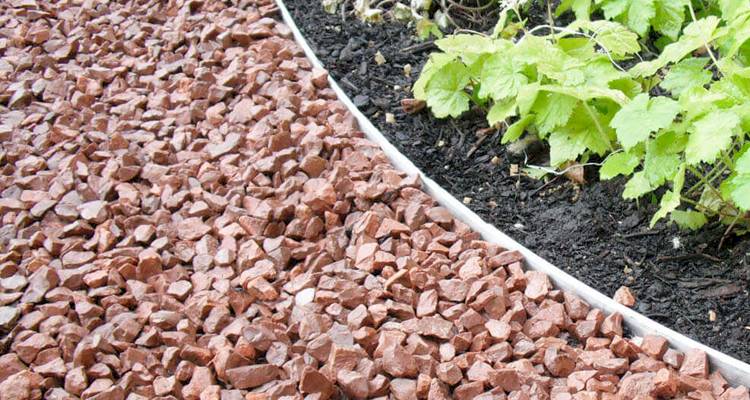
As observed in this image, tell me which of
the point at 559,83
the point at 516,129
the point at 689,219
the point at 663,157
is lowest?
the point at 689,219

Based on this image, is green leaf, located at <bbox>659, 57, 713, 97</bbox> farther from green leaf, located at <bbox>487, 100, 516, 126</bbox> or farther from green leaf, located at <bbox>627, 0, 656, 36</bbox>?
green leaf, located at <bbox>487, 100, 516, 126</bbox>

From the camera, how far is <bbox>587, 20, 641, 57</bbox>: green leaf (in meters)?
2.46

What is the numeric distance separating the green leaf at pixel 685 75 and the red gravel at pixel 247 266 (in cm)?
72

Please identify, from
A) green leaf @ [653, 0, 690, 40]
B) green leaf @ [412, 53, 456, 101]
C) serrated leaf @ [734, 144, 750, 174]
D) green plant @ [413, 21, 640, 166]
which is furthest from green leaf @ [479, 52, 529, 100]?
serrated leaf @ [734, 144, 750, 174]

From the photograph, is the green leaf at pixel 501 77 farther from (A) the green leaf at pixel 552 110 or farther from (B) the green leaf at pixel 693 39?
(B) the green leaf at pixel 693 39

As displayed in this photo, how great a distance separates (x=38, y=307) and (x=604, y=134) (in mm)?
1696

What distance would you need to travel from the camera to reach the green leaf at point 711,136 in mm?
1980

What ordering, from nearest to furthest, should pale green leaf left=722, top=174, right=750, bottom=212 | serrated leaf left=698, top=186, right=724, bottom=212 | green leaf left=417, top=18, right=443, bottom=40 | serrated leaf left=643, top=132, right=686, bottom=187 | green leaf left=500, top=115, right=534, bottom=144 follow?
pale green leaf left=722, top=174, right=750, bottom=212 < serrated leaf left=643, top=132, right=686, bottom=187 < serrated leaf left=698, top=186, right=724, bottom=212 < green leaf left=500, top=115, right=534, bottom=144 < green leaf left=417, top=18, right=443, bottom=40

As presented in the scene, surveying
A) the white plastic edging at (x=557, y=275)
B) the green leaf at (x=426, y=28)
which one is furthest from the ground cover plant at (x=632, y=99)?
the green leaf at (x=426, y=28)

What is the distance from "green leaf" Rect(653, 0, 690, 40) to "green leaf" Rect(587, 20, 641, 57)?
35 centimetres

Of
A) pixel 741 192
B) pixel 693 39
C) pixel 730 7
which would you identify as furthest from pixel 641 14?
pixel 741 192

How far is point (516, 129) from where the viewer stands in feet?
8.59

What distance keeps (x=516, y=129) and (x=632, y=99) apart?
15.4 inches

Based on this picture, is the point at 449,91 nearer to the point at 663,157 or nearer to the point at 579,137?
the point at 579,137
